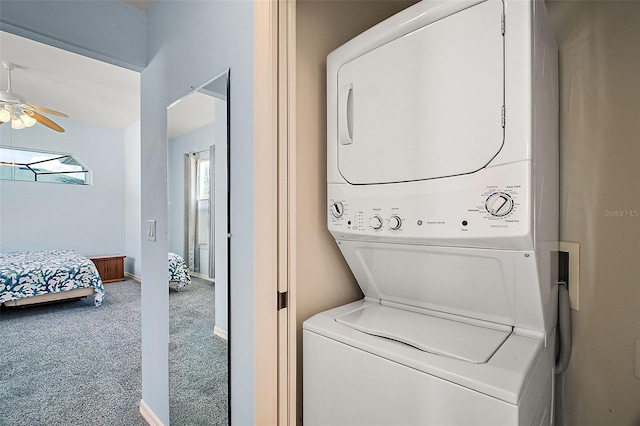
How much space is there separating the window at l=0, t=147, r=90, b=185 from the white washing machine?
242 inches

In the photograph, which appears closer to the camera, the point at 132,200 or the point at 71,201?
the point at 71,201

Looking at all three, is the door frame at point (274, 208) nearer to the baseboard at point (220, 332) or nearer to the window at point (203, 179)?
the baseboard at point (220, 332)

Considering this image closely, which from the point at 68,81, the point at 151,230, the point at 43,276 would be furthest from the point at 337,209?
the point at 43,276

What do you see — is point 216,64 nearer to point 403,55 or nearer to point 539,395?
point 403,55

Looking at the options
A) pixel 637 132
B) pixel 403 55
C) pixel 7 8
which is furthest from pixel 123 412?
Result: pixel 637 132

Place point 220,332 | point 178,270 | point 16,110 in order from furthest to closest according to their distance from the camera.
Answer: point 16,110 < point 178,270 < point 220,332

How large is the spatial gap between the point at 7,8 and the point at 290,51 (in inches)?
51.2

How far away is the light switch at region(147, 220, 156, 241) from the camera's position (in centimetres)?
190

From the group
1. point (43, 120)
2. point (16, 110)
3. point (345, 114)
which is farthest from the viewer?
point (43, 120)

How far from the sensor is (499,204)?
0.88m

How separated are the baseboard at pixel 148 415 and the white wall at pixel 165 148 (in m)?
0.04

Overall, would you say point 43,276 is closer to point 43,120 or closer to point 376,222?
point 43,120

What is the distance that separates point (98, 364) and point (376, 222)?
2.82m

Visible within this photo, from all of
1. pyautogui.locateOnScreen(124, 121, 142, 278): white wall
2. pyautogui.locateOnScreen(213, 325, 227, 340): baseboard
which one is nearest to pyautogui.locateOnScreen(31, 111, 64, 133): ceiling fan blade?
pyautogui.locateOnScreen(124, 121, 142, 278): white wall
